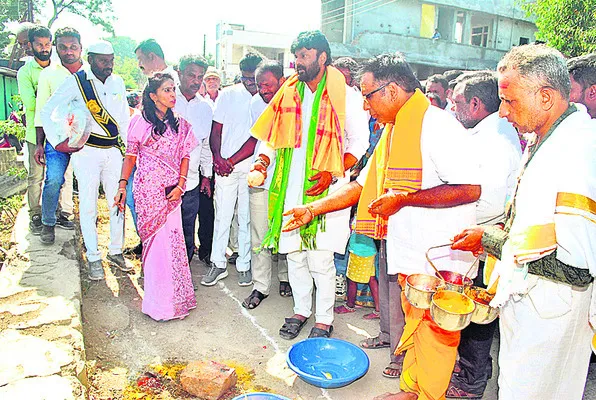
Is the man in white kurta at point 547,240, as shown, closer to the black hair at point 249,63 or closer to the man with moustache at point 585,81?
the man with moustache at point 585,81

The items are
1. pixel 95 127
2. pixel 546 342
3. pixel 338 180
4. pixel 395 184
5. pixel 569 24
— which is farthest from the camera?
pixel 569 24

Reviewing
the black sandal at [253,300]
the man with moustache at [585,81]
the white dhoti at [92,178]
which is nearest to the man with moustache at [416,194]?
the man with moustache at [585,81]

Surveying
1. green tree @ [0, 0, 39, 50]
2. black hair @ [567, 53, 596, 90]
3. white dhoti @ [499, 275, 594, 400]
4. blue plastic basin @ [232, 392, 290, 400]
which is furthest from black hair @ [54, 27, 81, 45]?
green tree @ [0, 0, 39, 50]

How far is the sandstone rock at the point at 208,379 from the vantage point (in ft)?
9.80

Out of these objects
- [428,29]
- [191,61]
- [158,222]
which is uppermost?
[428,29]

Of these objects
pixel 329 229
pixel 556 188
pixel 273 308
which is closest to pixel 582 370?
pixel 556 188

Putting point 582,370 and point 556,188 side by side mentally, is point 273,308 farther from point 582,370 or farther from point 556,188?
point 556,188

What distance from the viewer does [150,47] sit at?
4.88 metres

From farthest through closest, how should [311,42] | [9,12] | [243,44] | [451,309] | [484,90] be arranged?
[243,44], [9,12], [311,42], [484,90], [451,309]

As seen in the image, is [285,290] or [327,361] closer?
[327,361]

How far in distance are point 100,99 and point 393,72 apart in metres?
2.97

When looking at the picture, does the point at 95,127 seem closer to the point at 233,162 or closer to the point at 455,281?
the point at 233,162

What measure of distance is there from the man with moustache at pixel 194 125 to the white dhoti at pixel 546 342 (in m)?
3.42

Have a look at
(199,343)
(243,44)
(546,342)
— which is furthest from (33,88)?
(243,44)
